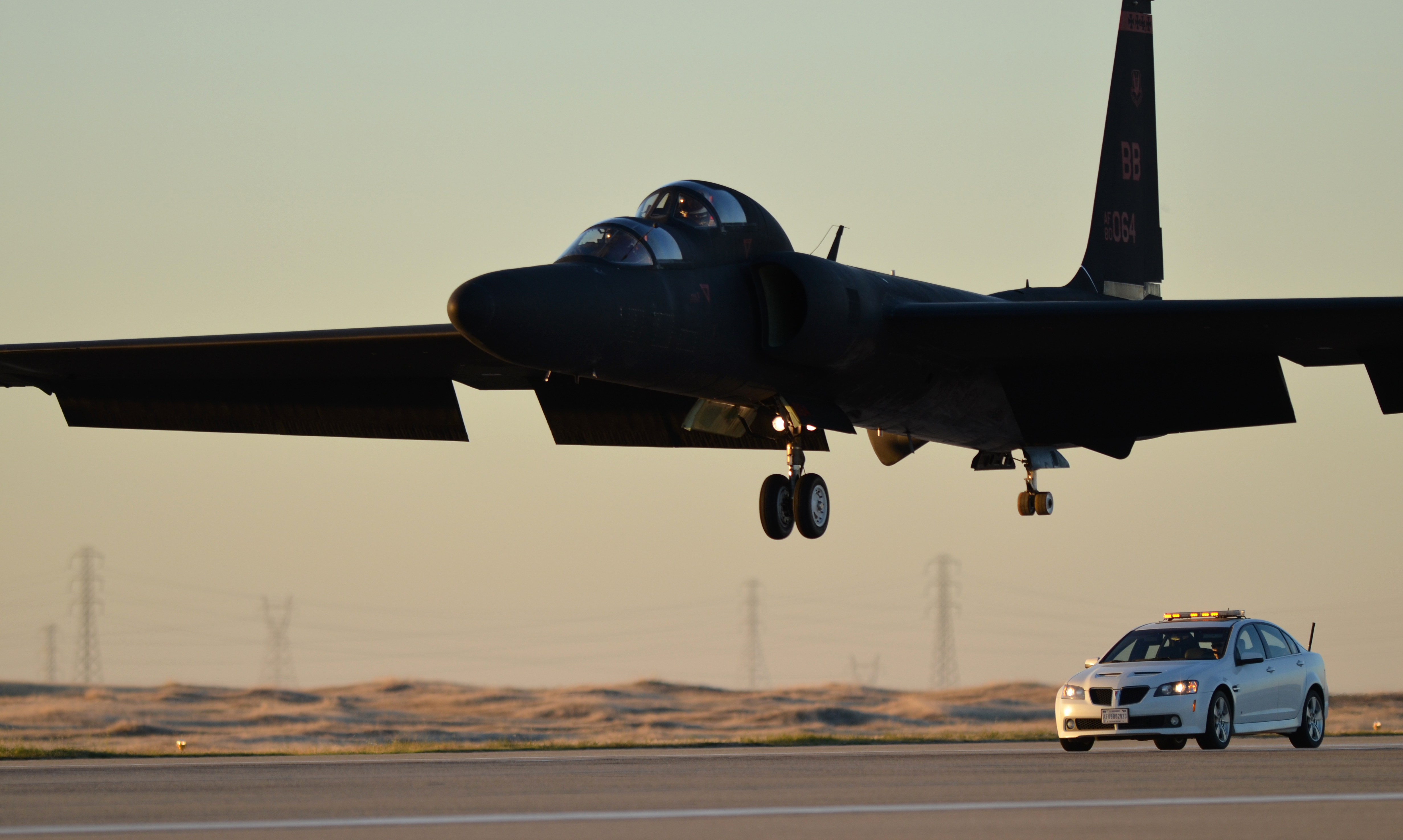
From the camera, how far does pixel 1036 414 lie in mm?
20672

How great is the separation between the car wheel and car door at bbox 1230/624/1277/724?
116 millimetres

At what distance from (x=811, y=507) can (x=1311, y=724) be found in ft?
24.0

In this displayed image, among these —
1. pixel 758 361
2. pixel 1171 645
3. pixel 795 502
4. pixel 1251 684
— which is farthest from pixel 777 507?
pixel 1251 684

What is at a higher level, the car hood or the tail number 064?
the tail number 064

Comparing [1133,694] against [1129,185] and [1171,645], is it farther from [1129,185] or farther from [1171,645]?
[1129,185]

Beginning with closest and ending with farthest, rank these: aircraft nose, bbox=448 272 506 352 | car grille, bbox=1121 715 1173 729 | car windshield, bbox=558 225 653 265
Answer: aircraft nose, bbox=448 272 506 352
car windshield, bbox=558 225 653 265
car grille, bbox=1121 715 1173 729

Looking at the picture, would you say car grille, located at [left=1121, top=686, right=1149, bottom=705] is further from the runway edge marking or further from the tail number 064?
the tail number 064

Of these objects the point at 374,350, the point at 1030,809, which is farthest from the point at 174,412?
the point at 1030,809

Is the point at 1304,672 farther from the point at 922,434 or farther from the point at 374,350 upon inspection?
the point at 374,350

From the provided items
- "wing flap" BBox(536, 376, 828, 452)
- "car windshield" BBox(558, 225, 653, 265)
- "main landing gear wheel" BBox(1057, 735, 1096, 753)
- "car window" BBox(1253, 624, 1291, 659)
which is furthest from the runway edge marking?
"wing flap" BBox(536, 376, 828, 452)

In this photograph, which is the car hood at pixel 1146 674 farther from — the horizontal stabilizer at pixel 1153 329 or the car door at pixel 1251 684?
the horizontal stabilizer at pixel 1153 329

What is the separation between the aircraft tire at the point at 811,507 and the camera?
17531mm

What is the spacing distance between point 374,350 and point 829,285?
6.66 m

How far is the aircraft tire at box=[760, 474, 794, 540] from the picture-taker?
58.2ft
